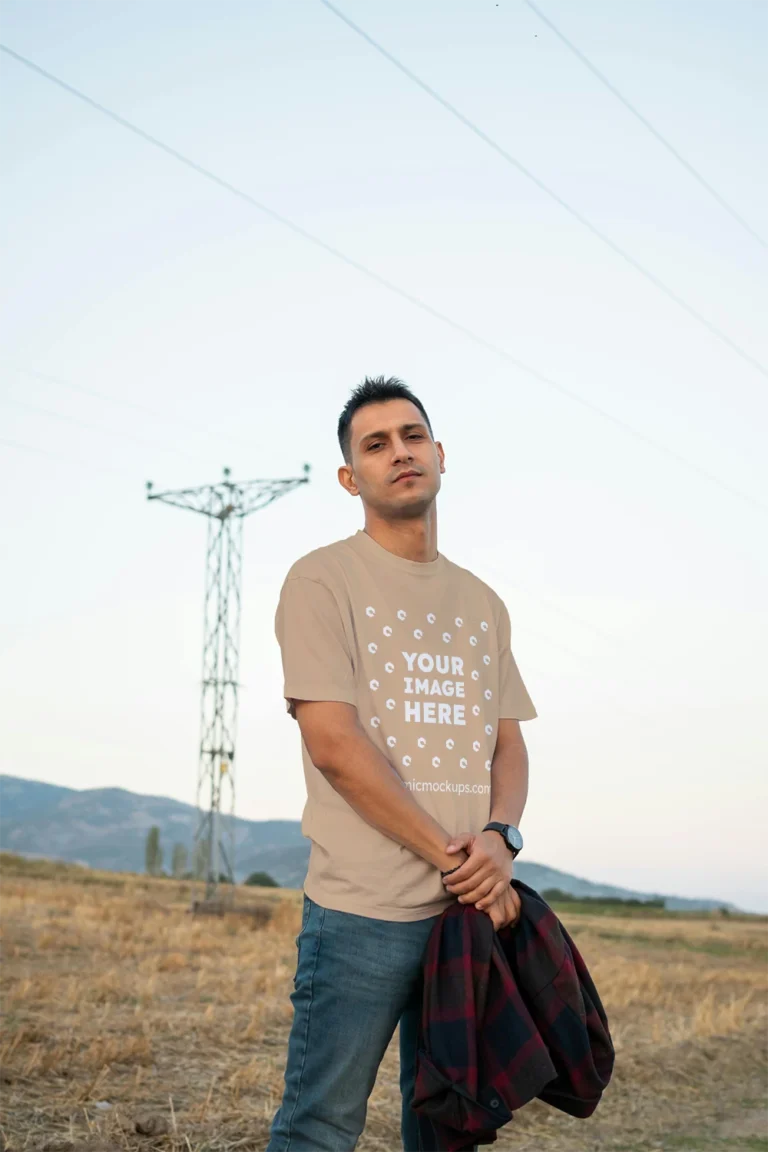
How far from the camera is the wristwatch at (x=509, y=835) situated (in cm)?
293

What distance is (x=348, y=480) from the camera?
3.39 metres

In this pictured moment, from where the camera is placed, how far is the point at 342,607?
9.90 ft

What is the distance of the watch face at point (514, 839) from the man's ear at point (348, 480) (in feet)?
3.41

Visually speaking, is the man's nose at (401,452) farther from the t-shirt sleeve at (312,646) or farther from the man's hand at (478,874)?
the man's hand at (478,874)

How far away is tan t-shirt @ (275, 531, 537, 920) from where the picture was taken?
281cm

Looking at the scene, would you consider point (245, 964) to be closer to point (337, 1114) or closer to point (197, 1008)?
point (197, 1008)

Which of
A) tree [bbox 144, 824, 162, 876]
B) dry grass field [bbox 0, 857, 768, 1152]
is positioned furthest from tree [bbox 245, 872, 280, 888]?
dry grass field [bbox 0, 857, 768, 1152]

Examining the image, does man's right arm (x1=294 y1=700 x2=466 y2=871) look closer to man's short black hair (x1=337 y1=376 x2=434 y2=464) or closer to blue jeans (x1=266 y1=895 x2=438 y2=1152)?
blue jeans (x1=266 y1=895 x2=438 y2=1152)

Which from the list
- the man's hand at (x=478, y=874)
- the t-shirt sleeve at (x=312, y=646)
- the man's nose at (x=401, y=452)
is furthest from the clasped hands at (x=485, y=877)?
the man's nose at (x=401, y=452)

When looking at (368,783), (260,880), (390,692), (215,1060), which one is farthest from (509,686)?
(260,880)

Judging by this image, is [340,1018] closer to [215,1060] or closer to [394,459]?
[394,459]

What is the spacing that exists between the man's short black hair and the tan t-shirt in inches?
12.6

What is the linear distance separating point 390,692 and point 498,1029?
0.84 meters

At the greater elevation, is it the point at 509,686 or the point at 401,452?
the point at 401,452
